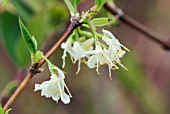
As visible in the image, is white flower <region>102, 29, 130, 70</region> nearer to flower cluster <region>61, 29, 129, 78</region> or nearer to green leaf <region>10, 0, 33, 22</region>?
flower cluster <region>61, 29, 129, 78</region>

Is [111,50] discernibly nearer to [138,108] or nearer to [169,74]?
[138,108]

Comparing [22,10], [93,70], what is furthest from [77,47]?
[93,70]

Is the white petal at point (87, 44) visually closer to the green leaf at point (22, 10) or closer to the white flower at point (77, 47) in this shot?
the white flower at point (77, 47)

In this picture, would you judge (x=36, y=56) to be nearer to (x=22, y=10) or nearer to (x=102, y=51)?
(x=102, y=51)

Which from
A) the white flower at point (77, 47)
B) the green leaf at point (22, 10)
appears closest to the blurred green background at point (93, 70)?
the green leaf at point (22, 10)

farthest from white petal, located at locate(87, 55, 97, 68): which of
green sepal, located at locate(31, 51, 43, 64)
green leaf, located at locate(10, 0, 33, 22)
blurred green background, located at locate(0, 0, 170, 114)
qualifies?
green leaf, located at locate(10, 0, 33, 22)

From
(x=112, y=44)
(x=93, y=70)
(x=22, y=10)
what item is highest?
(x=112, y=44)

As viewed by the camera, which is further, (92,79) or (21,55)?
(92,79)

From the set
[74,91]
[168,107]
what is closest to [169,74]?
[168,107]
